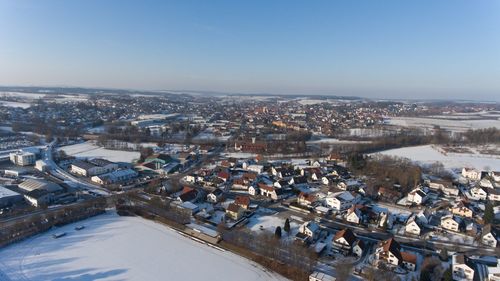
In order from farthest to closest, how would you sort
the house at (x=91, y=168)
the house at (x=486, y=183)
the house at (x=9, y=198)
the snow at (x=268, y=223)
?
1. the house at (x=91, y=168)
2. the house at (x=486, y=183)
3. the house at (x=9, y=198)
4. the snow at (x=268, y=223)

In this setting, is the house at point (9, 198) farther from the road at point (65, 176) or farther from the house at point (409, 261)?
the house at point (409, 261)

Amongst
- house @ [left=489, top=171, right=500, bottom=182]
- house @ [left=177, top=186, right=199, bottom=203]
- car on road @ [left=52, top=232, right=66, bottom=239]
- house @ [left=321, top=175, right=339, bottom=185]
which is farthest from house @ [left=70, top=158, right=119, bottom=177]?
house @ [left=489, top=171, right=500, bottom=182]

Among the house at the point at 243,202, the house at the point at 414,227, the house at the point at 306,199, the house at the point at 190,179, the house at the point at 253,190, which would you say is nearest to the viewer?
the house at the point at 414,227

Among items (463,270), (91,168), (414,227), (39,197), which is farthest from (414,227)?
(91,168)

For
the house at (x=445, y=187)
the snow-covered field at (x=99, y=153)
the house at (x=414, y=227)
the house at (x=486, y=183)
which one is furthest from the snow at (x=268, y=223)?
the snow-covered field at (x=99, y=153)

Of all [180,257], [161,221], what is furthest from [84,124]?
→ [180,257]

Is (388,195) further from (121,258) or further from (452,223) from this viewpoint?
(121,258)

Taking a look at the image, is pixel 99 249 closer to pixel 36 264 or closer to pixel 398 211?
pixel 36 264
